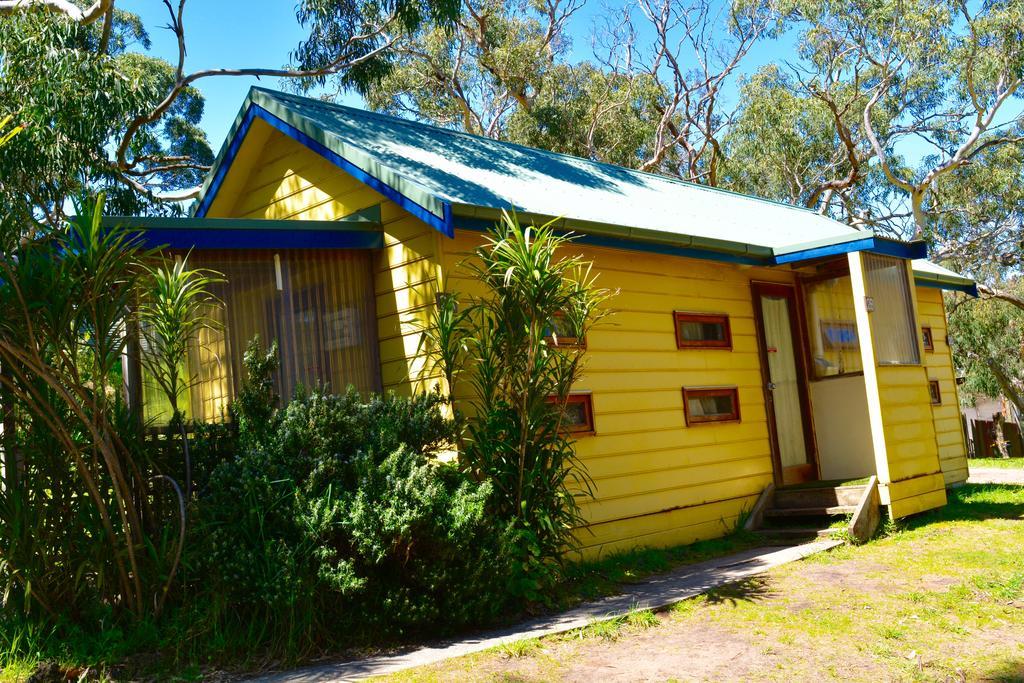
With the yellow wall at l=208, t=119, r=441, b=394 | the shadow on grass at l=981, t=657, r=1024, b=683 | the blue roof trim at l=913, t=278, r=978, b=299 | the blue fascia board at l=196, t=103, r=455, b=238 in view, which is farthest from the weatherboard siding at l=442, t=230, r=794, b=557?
the blue roof trim at l=913, t=278, r=978, b=299

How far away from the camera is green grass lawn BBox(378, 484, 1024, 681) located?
17.0 feet

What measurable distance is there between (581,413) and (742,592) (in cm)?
234

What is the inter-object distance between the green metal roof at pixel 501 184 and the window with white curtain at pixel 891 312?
21.3 inches

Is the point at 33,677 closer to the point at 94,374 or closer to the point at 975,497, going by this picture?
the point at 94,374

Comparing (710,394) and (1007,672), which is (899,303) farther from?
(1007,672)

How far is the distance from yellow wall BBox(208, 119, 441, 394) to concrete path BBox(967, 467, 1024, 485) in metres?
11.4

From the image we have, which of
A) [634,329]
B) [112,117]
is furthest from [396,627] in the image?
[112,117]

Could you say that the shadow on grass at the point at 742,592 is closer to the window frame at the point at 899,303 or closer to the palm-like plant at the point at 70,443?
the window frame at the point at 899,303

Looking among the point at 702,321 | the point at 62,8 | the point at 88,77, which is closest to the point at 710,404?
the point at 702,321

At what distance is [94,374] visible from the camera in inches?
218

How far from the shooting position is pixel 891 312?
1038 cm

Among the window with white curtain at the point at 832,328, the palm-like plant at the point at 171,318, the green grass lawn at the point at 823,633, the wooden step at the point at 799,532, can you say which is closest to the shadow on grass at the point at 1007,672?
the green grass lawn at the point at 823,633

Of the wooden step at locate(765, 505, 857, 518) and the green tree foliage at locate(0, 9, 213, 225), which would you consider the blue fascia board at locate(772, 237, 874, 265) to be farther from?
the green tree foliage at locate(0, 9, 213, 225)

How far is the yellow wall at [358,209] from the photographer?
7.86m
